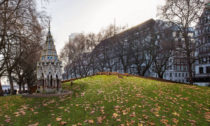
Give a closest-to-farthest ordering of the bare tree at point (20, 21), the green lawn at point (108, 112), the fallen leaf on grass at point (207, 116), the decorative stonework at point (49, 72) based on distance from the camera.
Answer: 1. the green lawn at point (108, 112)
2. the fallen leaf on grass at point (207, 116)
3. the decorative stonework at point (49, 72)
4. the bare tree at point (20, 21)

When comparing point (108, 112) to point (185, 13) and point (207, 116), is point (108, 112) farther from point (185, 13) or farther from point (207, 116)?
point (185, 13)

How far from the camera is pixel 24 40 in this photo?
42.3 feet

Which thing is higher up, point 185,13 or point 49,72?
point 185,13

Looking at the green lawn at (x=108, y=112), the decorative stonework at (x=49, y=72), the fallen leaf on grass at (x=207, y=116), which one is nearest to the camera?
the green lawn at (x=108, y=112)

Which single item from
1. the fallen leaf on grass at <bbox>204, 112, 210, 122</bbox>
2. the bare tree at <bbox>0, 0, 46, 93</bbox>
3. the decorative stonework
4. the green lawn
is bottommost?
the fallen leaf on grass at <bbox>204, 112, 210, 122</bbox>

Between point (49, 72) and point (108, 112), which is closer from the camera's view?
point (108, 112)

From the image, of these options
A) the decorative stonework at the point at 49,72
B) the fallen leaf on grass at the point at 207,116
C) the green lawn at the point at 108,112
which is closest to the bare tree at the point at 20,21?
the decorative stonework at the point at 49,72

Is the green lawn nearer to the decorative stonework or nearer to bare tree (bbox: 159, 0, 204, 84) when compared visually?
the decorative stonework

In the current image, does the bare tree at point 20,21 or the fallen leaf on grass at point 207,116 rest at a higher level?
the bare tree at point 20,21

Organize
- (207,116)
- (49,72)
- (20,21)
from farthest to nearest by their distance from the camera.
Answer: (20,21)
(49,72)
(207,116)

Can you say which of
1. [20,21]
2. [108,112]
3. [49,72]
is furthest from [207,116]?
[20,21]

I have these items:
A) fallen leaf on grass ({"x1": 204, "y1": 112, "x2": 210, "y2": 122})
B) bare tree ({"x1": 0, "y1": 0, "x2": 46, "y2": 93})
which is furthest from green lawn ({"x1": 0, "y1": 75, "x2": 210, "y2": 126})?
bare tree ({"x1": 0, "y1": 0, "x2": 46, "y2": 93})

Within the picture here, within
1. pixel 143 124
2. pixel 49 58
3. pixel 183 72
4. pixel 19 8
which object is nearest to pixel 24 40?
pixel 19 8

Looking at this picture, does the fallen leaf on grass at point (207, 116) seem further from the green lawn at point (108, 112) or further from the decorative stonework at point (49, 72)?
the decorative stonework at point (49, 72)
